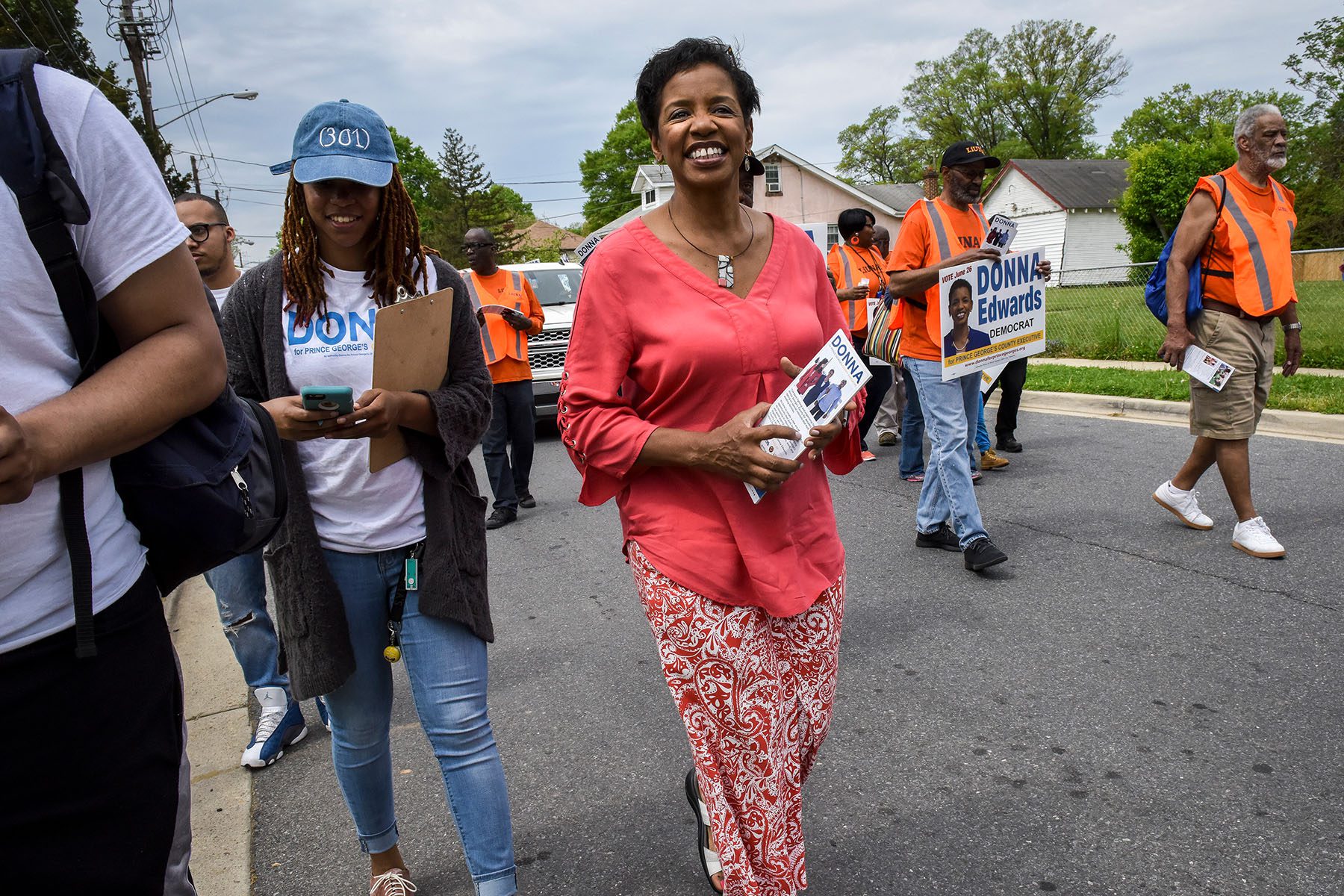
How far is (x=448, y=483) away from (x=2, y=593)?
51.9 inches

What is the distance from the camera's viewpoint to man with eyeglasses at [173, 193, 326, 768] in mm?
3594

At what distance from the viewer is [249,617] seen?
12.0ft

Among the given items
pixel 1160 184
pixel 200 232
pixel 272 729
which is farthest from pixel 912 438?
pixel 1160 184

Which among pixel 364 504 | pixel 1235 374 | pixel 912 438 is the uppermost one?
pixel 364 504

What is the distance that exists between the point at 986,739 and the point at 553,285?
10407 mm

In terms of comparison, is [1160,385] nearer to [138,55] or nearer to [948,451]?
[948,451]

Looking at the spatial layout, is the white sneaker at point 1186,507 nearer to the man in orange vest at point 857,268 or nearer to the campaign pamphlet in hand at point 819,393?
the man in orange vest at point 857,268

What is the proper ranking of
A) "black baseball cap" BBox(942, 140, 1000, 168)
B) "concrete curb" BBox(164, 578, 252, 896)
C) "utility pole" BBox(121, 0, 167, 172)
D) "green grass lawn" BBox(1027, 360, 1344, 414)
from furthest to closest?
"utility pole" BBox(121, 0, 167, 172)
"green grass lawn" BBox(1027, 360, 1344, 414)
"black baseball cap" BBox(942, 140, 1000, 168)
"concrete curb" BBox(164, 578, 252, 896)

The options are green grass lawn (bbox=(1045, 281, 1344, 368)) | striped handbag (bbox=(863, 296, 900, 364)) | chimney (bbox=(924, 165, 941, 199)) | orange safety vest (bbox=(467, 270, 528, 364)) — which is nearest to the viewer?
striped handbag (bbox=(863, 296, 900, 364))

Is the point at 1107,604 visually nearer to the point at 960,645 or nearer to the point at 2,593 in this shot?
the point at 960,645

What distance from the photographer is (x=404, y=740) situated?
12.5 ft

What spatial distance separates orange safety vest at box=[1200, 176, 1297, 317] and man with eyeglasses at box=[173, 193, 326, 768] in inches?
182

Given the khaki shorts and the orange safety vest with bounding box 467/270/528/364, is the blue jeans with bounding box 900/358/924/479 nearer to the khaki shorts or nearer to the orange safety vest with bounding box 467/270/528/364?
the khaki shorts

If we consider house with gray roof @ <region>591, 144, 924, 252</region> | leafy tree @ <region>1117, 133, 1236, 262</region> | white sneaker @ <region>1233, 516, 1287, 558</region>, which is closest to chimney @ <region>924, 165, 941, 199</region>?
white sneaker @ <region>1233, 516, 1287, 558</region>
